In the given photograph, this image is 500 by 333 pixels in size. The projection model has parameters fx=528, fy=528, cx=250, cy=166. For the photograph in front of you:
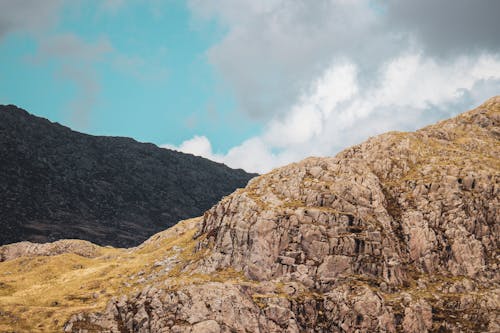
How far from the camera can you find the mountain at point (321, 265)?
122625 millimetres

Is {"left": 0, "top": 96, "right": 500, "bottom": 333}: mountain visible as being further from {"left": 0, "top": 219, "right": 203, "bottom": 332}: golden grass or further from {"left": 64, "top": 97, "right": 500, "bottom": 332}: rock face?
{"left": 0, "top": 219, "right": 203, "bottom": 332}: golden grass

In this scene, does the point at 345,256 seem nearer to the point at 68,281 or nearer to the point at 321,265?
the point at 321,265

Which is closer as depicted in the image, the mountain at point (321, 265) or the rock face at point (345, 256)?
the rock face at point (345, 256)

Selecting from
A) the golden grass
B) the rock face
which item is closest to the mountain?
the rock face

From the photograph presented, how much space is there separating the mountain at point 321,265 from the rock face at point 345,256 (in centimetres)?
31

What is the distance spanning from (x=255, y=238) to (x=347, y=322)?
32.1 metres

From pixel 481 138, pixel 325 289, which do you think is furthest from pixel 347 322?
pixel 481 138

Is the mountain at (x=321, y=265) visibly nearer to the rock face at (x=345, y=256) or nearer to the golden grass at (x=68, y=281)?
the rock face at (x=345, y=256)

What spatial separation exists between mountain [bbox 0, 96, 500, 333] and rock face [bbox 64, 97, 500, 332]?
0.31m

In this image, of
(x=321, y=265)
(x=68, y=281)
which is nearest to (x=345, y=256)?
(x=321, y=265)

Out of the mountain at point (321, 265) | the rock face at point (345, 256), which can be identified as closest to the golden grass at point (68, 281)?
the mountain at point (321, 265)

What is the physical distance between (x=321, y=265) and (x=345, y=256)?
22.4ft

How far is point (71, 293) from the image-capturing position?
14950 cm

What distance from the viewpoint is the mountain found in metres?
123
